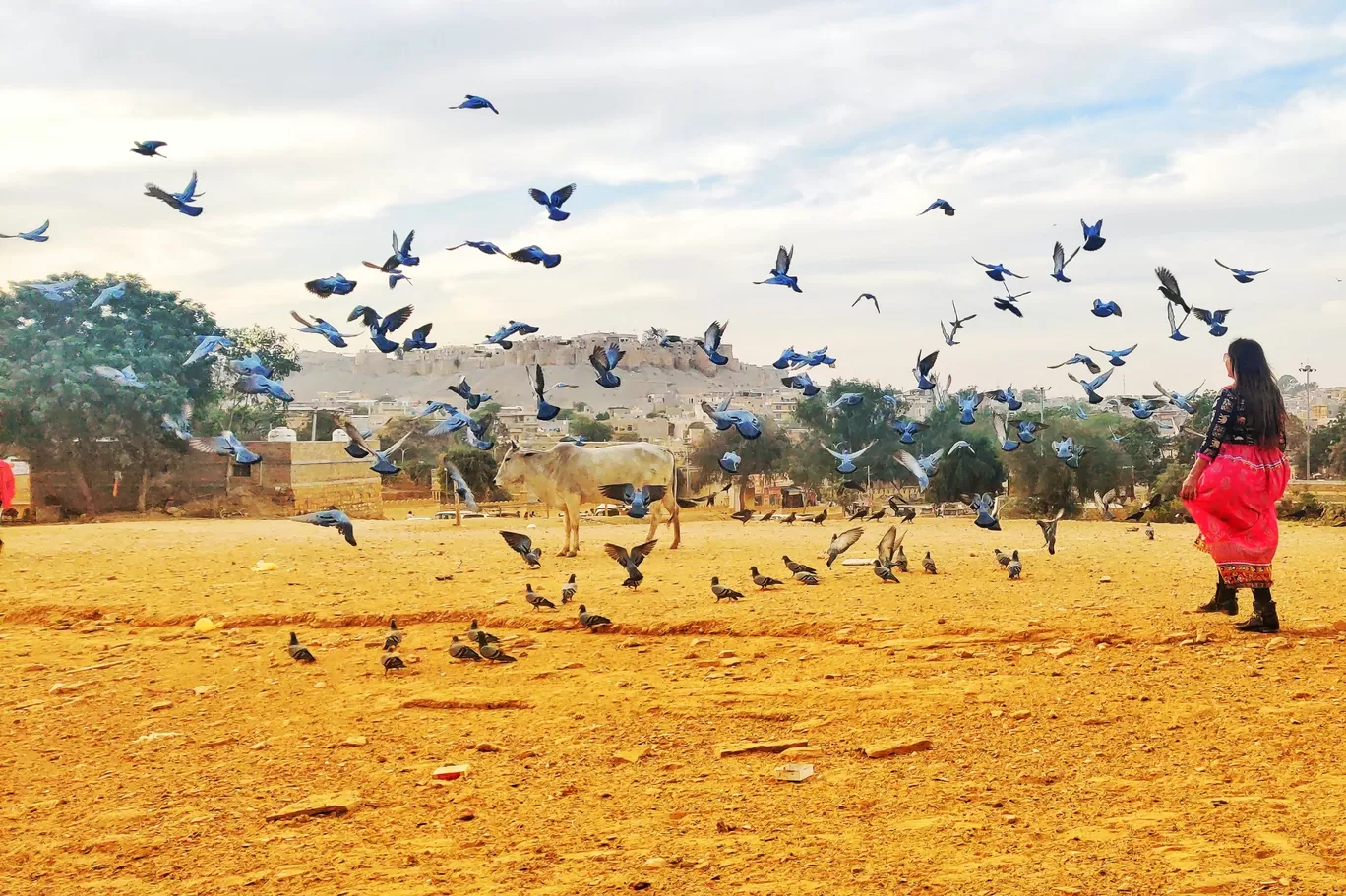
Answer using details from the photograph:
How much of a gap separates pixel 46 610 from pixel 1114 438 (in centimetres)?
3977

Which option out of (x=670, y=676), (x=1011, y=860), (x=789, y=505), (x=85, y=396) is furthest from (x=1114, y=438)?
(x=1011, y=860)

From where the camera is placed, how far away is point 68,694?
345 inches

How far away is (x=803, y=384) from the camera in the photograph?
17.0 metres

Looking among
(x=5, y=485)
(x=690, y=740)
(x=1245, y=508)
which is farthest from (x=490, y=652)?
(x=5, y=485)

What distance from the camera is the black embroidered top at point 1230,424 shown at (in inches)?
364

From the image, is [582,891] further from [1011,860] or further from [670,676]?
[670,676]

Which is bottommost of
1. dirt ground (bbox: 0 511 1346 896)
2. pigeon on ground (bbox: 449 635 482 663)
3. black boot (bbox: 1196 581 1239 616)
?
dirt ground (bbox: 0 511 1346 896)

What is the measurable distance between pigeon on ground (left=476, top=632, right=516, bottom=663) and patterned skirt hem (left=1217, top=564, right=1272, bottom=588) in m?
5.78

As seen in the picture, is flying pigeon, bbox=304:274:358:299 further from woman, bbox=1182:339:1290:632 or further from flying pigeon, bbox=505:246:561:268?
woman, bbox=1182:339:1290:632

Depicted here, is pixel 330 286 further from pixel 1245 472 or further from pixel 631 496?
pixel 1245 472

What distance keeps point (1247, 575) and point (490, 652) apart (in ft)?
19.7

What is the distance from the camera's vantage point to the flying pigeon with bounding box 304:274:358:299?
45.1ft

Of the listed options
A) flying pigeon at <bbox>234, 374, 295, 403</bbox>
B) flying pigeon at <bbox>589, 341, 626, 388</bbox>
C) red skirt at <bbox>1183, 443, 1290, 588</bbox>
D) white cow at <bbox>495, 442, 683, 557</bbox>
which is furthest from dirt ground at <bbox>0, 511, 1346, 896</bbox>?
white cow at <bbox>495, 442, 683, 557</bbox>

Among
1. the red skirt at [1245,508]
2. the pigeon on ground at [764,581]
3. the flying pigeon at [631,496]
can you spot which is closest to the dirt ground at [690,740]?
the pigeon on ground at [764,581]
